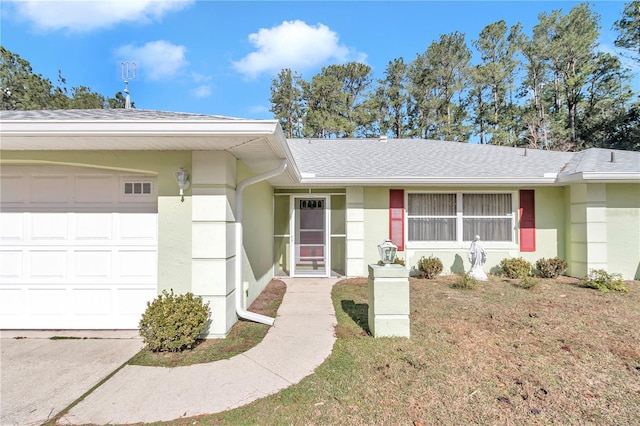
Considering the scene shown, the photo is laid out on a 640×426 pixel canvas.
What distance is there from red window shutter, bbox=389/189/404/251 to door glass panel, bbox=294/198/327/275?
1922mm

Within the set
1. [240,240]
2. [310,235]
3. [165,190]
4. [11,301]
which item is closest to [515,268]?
[310,235]

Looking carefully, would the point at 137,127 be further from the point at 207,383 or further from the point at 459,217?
the point at 459,217

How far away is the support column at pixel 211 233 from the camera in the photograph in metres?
4.13

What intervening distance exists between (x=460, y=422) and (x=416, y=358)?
1.07 metres

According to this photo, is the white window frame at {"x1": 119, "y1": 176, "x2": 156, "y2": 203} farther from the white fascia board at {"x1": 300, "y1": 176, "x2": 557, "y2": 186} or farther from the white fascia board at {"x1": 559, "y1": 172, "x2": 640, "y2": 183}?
the white fascia board at {"x1": 559, "y1": 172, "x2": 640, "y2": 183}

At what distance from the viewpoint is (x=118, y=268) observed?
4.33 m

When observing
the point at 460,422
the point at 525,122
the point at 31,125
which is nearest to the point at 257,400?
the point at 460,422

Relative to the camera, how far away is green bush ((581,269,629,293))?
6429mm

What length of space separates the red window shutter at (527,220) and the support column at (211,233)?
809cm

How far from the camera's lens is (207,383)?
2973 mm

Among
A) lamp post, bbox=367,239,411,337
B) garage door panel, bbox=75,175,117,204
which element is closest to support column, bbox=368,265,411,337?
lamp post, bbox=367,239,411,337

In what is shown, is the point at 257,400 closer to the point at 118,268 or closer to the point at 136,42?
the point at 118,268

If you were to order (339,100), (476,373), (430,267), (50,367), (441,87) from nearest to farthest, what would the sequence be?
(476,373) < (50,367) < (430,267) < (441,87) < (339,100)

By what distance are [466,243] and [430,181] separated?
217 centimetres
